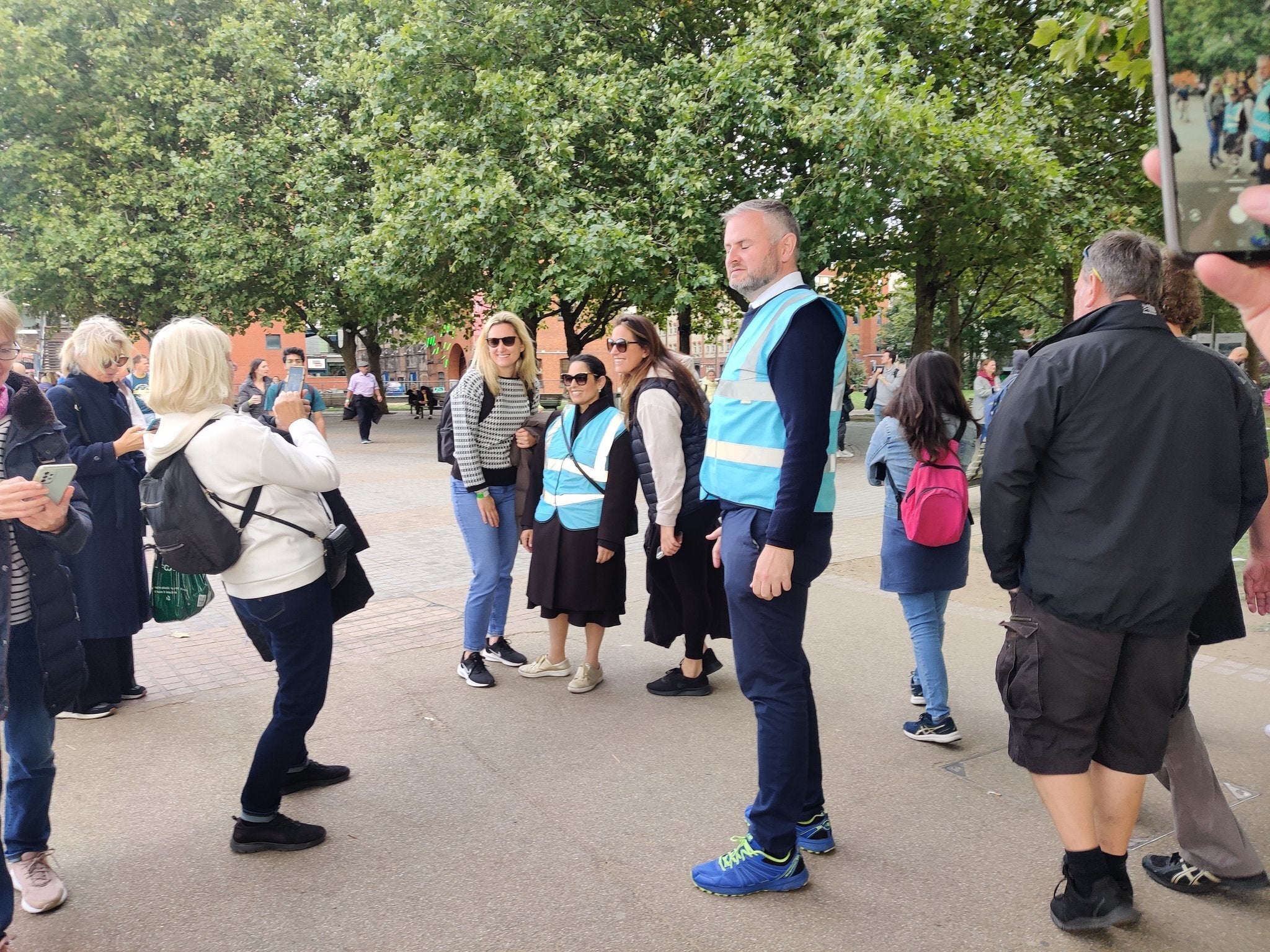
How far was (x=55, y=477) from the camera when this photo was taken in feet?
8.44

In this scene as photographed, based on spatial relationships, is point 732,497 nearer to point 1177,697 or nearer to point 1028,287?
point 1177,697

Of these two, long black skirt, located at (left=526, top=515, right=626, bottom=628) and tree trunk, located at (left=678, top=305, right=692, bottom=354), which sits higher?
tree trunk, located at (left=678, top=305, right=692, bottom=354)

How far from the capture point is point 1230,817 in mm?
2926

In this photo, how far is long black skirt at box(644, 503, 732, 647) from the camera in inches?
187

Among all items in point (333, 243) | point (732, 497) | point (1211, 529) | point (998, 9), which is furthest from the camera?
point (333, 243)

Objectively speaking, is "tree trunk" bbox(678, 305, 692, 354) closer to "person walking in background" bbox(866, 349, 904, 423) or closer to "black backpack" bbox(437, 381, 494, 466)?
"person walking in background" bbox(866, 349, 904, 423)

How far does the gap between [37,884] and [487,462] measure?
278 centimetres

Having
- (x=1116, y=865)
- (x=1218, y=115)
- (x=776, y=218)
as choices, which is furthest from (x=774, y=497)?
(x=1218, y=115)

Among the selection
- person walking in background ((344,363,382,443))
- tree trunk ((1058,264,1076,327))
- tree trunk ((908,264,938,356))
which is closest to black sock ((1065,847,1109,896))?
tree trunk ((908,264,938,356))

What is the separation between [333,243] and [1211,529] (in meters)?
20.9

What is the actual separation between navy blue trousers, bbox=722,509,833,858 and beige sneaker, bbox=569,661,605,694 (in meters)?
1.99

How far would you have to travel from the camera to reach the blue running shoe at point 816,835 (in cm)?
316

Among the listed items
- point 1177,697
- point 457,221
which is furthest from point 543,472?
point 457,221

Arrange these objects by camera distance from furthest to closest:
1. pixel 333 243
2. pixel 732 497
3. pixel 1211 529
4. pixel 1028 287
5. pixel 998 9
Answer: pixel 1028 287
pixel 333 243
pixel 998 9
pixel 732 497
pixel 1211 529
